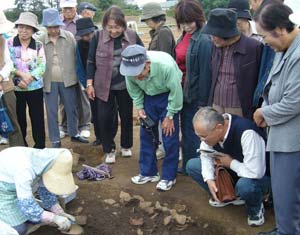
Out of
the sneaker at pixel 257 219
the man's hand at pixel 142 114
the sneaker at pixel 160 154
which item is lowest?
the sneaker at pixel 160 154

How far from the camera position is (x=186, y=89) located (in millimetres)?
4094

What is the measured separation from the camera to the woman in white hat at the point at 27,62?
184 inches

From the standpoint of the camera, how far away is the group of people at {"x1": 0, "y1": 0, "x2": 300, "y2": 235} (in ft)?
9.13

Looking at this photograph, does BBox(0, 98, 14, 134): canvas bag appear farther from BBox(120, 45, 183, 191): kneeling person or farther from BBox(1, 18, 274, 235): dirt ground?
BBox(120, 45, 183, 191): kneeling person

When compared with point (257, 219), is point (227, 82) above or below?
above

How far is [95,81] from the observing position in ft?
15.5

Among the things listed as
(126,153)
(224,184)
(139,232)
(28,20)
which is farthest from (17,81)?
(224,184)

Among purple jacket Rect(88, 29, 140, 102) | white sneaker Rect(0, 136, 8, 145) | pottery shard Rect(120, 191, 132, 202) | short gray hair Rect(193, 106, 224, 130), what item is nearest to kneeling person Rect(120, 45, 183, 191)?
pottery shard Rect(120, 191, 132, 202)

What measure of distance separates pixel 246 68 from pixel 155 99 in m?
0.96

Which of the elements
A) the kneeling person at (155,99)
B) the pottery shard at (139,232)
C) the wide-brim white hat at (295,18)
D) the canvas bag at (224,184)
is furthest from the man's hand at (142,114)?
the wide-brim white hat at (295,18)

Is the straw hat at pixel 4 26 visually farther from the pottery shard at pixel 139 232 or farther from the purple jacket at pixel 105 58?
the pottery shard at pixel 139 232

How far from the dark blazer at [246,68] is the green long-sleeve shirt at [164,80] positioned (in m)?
0.57

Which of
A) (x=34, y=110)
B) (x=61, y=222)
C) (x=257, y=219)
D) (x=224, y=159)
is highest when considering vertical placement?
(x=224, y=159)

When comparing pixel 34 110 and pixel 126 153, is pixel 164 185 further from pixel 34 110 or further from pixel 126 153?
pixel 34 110
